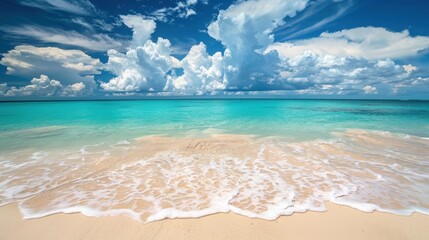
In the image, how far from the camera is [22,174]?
24.7ft

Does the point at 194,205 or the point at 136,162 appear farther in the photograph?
the point at 136,162

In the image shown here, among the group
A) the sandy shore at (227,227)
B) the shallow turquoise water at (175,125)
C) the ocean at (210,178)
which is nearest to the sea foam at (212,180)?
the ocean at (210,178)

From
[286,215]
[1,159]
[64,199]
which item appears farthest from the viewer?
Result: [1,159]

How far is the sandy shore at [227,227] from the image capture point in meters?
4.17

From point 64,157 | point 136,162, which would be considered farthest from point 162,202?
point 64,157

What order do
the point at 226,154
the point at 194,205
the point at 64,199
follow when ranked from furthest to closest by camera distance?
1. the point at 226,154
2. the point at 64,199
3. the point at 194,205

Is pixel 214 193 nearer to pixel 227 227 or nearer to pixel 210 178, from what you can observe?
pixel 210 178

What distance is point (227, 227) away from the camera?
14.4 ft

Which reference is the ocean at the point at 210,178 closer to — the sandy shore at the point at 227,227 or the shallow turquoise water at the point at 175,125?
the sandy shore at the point at 227,227

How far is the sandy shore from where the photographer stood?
13.7 feet

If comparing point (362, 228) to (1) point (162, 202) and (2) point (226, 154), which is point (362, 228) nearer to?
(1) point (162, 202)

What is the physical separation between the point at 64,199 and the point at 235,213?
4821 millimetres

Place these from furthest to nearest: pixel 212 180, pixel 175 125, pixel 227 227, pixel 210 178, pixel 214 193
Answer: pixel 175 125, pixel 210 178, pixel 212 180, pixel 214 193, pixel 227 227

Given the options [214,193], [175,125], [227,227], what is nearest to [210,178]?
[214,193]
